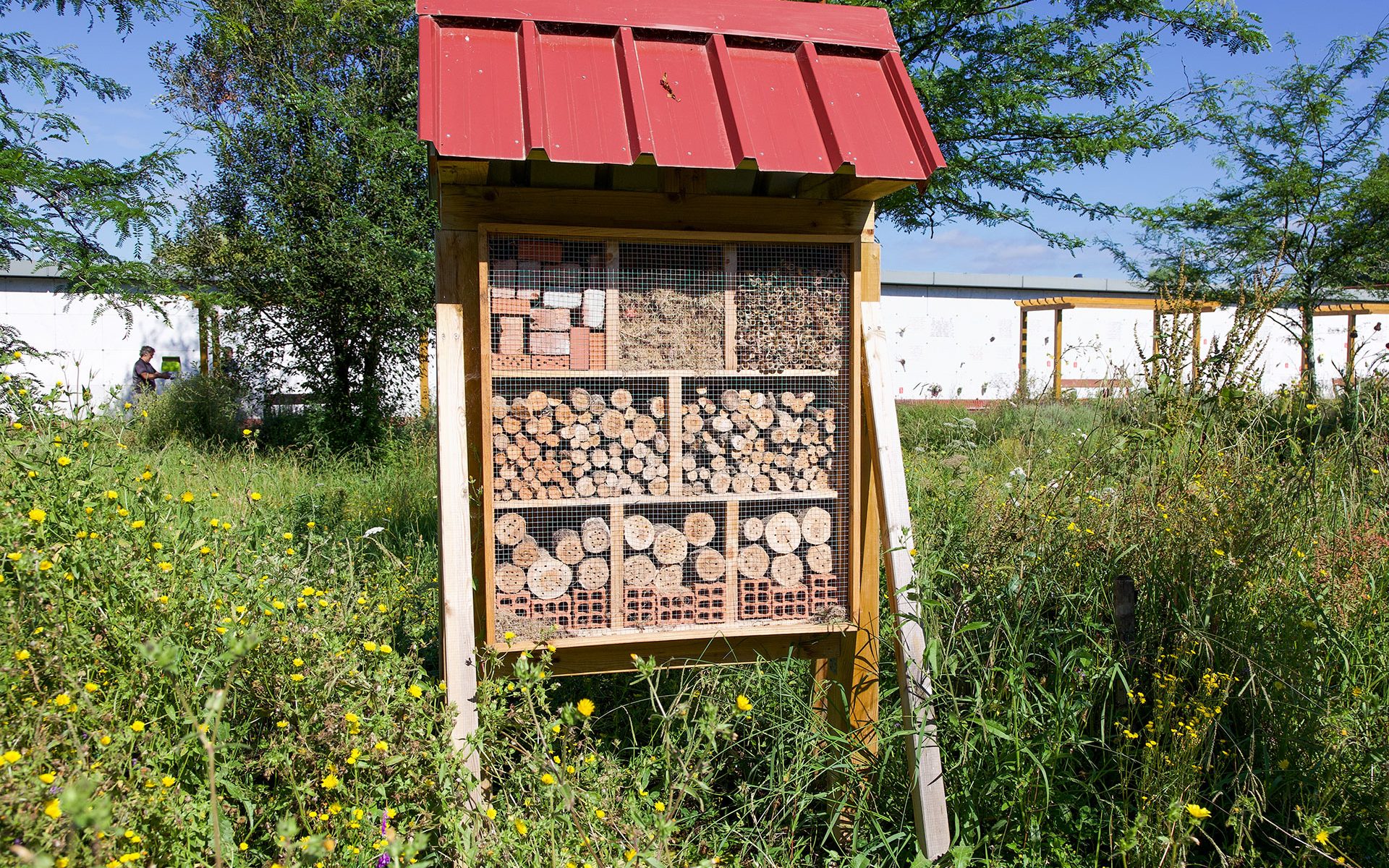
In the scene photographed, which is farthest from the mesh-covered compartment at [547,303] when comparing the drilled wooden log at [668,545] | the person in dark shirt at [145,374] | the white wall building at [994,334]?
the white wall building at [994,334]

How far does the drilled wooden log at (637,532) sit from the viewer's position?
2.99 metres

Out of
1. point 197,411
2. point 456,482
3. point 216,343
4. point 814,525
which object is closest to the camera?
point 456,482

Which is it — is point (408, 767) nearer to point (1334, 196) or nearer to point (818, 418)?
point (818, 418)

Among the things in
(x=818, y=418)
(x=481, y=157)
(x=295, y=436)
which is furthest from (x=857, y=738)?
(x=295, y=436)

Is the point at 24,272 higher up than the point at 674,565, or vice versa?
the point at 24,272

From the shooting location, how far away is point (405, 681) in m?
2.76

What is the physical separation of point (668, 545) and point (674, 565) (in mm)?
73

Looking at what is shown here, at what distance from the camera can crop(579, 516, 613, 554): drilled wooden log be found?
2973 mm

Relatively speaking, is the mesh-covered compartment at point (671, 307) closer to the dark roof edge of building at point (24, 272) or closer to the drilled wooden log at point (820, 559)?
the drilled wooden log at point (820, 559)

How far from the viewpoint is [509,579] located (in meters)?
2.91

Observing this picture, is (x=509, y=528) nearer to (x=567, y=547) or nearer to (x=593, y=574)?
(x=567, y=547)

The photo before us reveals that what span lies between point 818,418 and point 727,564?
626 millimetres

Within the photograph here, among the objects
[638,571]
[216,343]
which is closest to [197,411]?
[216,343]

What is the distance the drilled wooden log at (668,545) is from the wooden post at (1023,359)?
301 inches
